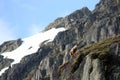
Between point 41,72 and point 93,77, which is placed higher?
point 41,72

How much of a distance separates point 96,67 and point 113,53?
4161 mm

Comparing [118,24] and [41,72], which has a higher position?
[118,24]

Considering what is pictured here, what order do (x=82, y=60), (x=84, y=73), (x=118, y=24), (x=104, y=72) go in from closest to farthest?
1. (x=104, y=72)
2. (x=84, y=73)
3. (x=82, y=60)
4. (x=118, y=24)

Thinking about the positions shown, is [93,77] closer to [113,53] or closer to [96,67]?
[96,67]

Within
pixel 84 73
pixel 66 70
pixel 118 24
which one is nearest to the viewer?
pixel 84 73

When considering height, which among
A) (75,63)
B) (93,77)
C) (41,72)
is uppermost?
(41,72)

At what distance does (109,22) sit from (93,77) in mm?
133554

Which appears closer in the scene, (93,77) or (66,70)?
Answer: (93,77)

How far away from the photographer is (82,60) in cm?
5234

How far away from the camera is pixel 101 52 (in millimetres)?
49438

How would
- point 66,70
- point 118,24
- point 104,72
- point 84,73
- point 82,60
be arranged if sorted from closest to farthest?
point 104,72 → point 84,73 → point 82,60 → point 66,70 → point 118,24

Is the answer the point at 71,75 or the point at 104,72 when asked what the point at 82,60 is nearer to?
the point at 71,75

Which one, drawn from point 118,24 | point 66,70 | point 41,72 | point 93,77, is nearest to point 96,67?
point 93,77

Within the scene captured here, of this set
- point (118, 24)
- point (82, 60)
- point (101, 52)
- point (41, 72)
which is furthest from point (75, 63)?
point (41, 72)
